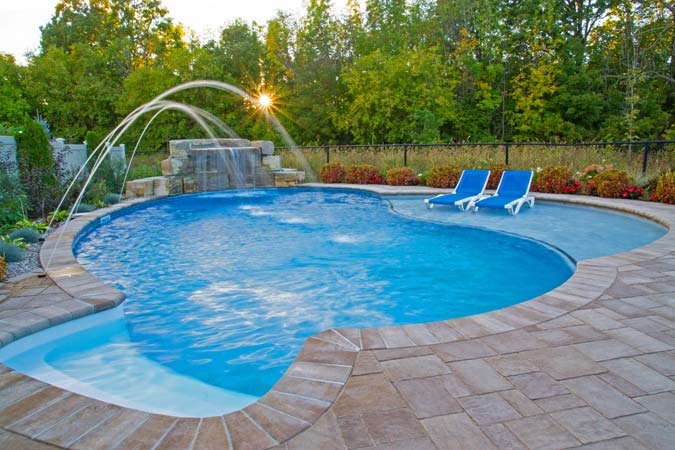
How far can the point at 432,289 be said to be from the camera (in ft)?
15.9

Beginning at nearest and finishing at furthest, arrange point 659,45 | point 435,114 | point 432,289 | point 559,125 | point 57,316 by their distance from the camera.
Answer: point 57,316 < point 432,289 < point 659,45 < point 559,125 < point 435,114

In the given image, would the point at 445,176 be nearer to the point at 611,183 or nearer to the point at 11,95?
the point at 611,183

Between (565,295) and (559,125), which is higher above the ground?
(559,125)

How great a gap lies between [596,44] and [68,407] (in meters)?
26.2

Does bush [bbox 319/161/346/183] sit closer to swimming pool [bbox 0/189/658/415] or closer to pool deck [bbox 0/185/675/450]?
swimming pool [bbox 0/189/658/415]

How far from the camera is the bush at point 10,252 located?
5.03 metres

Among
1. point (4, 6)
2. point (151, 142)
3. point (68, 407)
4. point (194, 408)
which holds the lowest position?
point (194, 408)

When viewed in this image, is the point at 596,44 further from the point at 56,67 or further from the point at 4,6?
the point at 56,67

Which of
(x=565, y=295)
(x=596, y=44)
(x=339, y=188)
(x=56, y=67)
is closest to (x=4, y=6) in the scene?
(x=56, y=67)

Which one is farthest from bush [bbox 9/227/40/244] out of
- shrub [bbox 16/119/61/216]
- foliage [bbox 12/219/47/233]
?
shrub [bbox 16/119/61/216]

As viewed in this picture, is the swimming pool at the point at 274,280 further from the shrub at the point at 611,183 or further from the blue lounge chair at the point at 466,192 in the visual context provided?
the shrub at the point at 611,183

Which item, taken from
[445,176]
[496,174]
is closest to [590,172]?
[496,174]

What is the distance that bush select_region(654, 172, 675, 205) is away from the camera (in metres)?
7.96

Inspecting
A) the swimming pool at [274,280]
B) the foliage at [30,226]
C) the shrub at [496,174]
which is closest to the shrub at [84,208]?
the swimming pool at [274,280]
